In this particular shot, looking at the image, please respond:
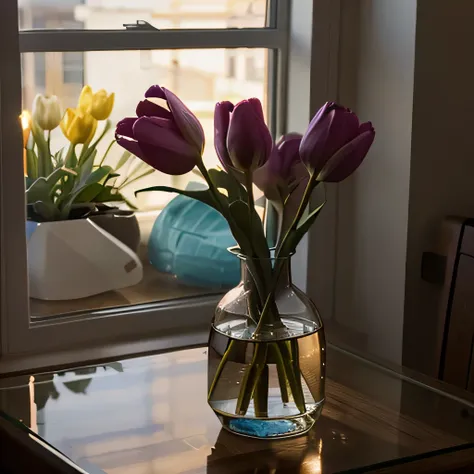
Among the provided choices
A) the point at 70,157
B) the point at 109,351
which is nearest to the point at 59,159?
the point at 70,157

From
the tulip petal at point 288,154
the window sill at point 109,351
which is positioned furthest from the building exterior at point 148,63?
the tulip petal at point 288,154

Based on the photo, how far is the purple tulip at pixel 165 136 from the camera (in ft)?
3.79

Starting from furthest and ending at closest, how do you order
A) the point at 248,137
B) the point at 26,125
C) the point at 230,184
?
→ the point at 26,125 → the point at 230,184 → the point at 248,137

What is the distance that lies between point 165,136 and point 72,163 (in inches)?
27.1

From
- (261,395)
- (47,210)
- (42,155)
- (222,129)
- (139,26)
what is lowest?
(261,395)

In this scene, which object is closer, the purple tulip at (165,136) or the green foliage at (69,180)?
the purple tulip at (165,136)

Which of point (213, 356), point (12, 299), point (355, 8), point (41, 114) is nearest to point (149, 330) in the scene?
point (12, 299)

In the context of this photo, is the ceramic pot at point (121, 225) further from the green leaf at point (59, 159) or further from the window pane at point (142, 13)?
the window pane at point (142, 13)

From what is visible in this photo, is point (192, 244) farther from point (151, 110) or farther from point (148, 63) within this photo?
point (151, 110)

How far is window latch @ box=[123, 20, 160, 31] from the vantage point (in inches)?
69.9

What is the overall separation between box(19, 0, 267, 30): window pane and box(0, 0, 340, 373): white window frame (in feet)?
0.06

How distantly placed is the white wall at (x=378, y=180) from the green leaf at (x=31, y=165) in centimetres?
61

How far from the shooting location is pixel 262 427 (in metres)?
1.22

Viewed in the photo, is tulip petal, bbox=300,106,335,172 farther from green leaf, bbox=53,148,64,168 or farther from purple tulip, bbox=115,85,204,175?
green leaf, bbox=53,148,64,168
